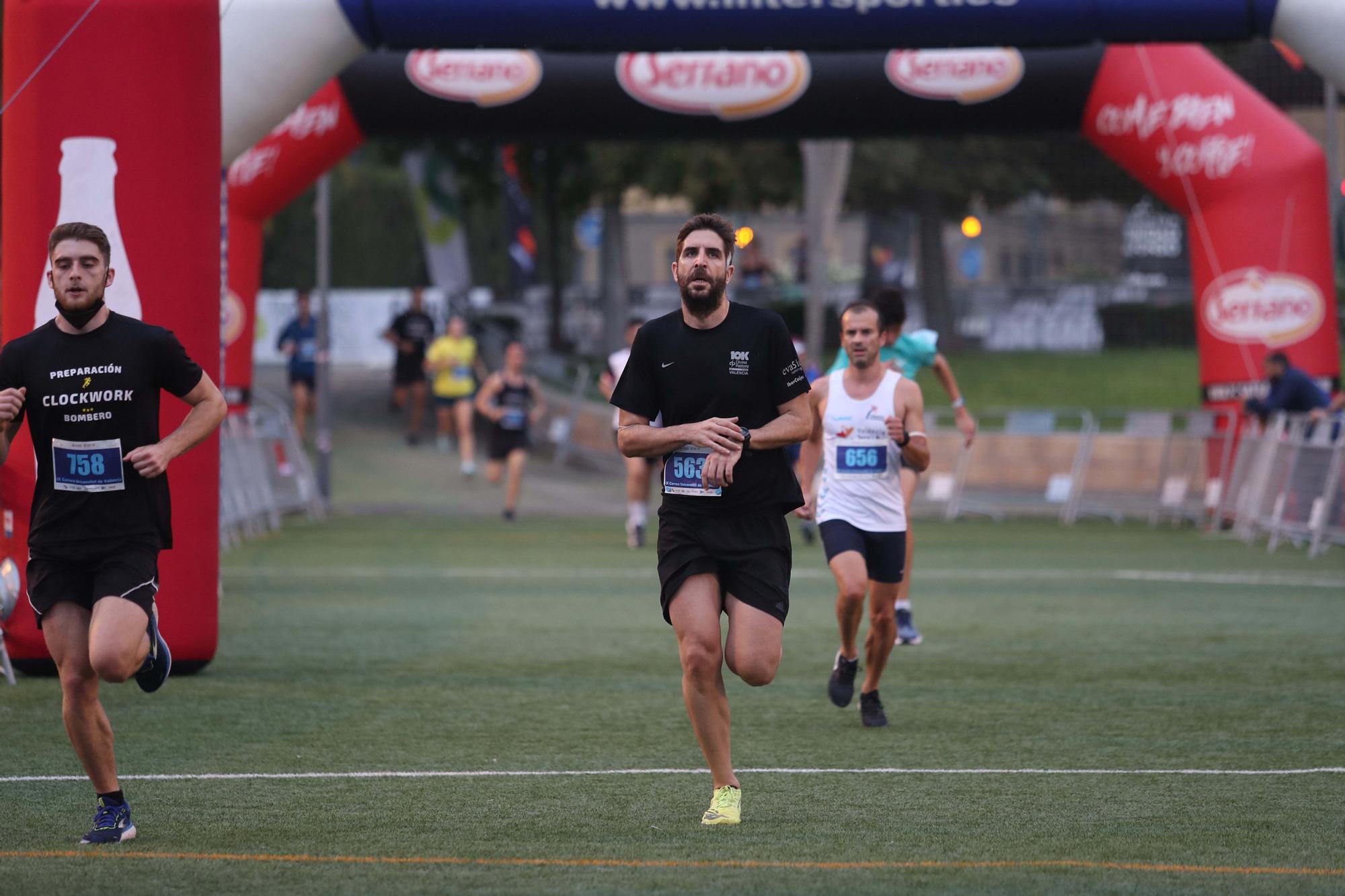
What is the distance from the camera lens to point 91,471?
6.25m

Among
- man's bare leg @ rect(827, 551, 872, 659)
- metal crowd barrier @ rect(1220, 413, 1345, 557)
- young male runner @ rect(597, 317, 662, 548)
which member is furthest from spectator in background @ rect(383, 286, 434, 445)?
man's bare leg @ rect(827, 551, 872, 659)

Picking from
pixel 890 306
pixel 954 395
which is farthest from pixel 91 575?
pixel 954 395

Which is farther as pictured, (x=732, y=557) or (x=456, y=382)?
(x=456, y=382)

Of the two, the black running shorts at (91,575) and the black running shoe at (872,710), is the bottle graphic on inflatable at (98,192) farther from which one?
the black running shoe at (872,710)

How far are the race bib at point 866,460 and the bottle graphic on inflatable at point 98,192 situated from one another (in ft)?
12.5

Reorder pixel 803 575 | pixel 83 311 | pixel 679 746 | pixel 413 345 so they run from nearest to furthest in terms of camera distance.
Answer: pixel 83 311, pixel 679 746, pixel 803 575, pixel 413 345

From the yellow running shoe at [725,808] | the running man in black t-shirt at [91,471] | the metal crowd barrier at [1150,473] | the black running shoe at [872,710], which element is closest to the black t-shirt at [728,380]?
the yellow running shoe at [725,808]

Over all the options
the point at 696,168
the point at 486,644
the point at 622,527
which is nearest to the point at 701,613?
the point at 486,644

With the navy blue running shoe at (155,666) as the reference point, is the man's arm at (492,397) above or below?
above

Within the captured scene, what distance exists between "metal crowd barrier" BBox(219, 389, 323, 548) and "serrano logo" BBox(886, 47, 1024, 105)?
23.5ft

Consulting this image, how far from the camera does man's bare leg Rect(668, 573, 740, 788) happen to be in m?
6.36

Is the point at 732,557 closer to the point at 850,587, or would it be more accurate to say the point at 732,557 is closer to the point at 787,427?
the point at 787,427

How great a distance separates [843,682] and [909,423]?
127 cm

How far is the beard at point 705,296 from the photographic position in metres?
6.32
